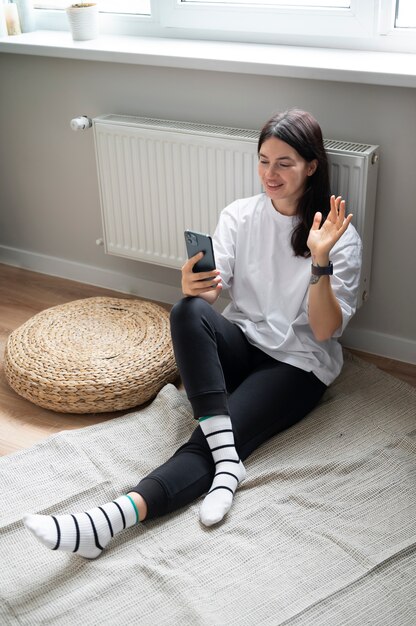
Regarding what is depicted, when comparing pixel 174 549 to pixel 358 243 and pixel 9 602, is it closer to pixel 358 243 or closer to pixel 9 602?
pixel 9 602

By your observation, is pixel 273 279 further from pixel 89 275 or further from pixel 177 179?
pixel 89 275

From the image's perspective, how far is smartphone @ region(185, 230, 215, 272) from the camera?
1.78 m

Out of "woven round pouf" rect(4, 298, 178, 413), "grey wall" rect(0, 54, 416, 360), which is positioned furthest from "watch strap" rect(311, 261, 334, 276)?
"woven round pouf" rect(4, 298, 178, 413)

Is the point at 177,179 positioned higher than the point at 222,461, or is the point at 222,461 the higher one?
the point at 177,179

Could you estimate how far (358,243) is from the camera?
1.97m

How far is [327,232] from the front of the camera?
1.79 meters

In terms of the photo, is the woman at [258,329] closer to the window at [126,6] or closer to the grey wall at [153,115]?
the grey wall at [153,115]

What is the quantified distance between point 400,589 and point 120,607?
53 cm

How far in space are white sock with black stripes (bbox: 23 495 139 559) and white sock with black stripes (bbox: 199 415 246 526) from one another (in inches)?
6.9

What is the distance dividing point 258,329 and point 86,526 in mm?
684

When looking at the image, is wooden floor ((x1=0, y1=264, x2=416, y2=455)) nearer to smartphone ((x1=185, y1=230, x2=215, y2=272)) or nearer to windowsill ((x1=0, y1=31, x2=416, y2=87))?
smartphone ((x1=185, y1=230, x2=215, y2=272))

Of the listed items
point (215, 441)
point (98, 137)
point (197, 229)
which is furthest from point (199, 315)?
point (98, 137)

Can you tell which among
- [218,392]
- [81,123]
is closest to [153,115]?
[81,123]

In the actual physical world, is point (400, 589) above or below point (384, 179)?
below
